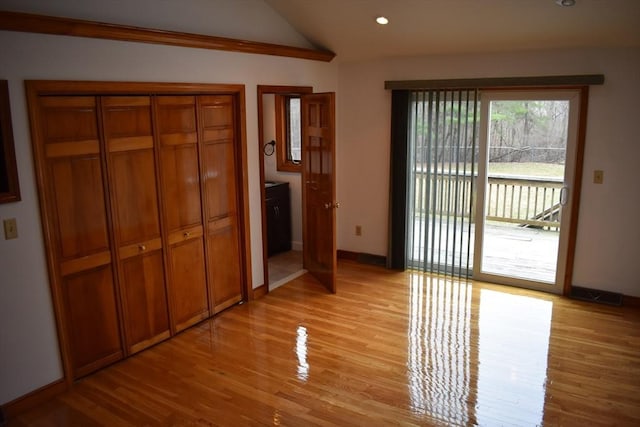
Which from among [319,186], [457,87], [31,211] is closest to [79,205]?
[31,211]

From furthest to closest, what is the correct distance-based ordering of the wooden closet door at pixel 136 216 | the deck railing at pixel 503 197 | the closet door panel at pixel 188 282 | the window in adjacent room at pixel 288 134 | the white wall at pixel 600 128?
the window in adjacent room at pixel 288 134
the deck railing at pixel 503 197
the white wall at pixel 600 128
the closet door panel at pixel 188 282
the wooden closet door at pixel 136 216

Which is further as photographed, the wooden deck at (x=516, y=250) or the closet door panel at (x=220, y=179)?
the wooden deck at (x=516, y=250)

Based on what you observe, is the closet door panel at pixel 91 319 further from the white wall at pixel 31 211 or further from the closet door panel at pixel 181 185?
the closet door panel at pixel 181 185

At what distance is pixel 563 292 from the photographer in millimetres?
4551

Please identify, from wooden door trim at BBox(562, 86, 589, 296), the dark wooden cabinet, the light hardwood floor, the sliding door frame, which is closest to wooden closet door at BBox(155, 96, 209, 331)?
the light hardwood floor

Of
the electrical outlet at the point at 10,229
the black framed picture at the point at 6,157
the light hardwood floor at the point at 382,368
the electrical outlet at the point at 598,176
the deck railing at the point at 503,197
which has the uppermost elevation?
the black framed picture at the point at 6,157

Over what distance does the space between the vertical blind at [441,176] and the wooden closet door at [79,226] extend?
3.00 metres

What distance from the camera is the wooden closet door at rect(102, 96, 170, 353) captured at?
3279mm

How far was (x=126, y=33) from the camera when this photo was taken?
3123 mm

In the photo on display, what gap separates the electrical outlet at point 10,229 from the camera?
274 cm

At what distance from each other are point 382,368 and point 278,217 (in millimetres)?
2738

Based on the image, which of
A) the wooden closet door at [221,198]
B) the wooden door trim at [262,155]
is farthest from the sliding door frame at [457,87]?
the wooden closet door at [221,198]

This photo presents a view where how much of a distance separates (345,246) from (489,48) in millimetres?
2585

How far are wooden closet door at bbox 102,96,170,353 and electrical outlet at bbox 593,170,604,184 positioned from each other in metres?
3.61
